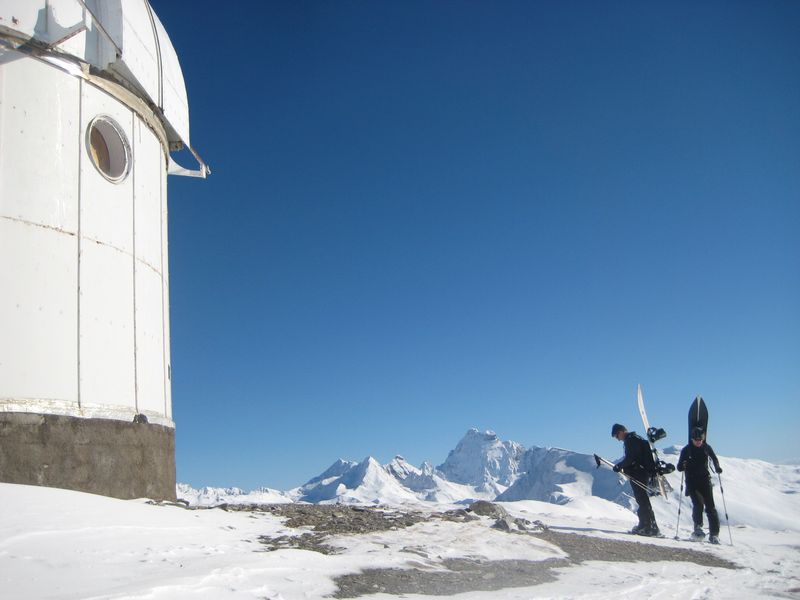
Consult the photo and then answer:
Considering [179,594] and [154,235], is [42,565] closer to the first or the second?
[179,594]

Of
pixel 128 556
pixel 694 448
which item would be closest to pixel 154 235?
pixel 128 556

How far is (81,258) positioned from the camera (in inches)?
349

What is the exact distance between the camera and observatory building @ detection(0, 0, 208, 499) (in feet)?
26.4

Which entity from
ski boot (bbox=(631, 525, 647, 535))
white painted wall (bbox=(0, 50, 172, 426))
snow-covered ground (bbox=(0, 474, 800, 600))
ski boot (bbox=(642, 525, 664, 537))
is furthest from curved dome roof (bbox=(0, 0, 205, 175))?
ski boot (bbox=(642, 525, 664, 537))

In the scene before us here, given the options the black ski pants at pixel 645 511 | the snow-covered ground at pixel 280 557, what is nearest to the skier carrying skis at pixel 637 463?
the black ski pants at pixel 645 511

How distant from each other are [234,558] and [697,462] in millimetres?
8682

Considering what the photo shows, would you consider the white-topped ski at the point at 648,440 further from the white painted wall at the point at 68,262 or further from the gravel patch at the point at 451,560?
the white painted wall at the point at 68,262

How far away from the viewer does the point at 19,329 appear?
26.3 ft

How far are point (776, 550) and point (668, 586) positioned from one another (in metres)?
4.70

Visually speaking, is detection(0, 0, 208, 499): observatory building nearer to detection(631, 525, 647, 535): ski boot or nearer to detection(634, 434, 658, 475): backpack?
detection(631, 525, 647, 535): ski boot

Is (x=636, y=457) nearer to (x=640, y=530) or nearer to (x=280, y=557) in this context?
(x=640, y=530)

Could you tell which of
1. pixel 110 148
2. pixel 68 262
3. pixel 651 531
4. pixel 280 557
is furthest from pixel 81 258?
pixel 651 531

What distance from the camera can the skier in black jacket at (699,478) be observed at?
36.6 feet

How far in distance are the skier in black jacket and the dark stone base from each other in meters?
8.44
